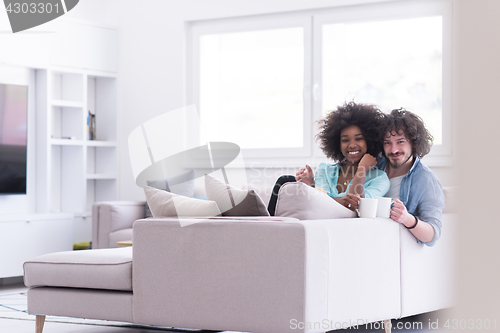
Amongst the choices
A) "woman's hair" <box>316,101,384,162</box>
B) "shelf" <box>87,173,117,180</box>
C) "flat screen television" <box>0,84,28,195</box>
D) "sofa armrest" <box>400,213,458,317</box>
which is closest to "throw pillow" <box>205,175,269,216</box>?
"sofa armrest" <box>400,213,458,317</box>

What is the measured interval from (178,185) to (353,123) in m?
2.17

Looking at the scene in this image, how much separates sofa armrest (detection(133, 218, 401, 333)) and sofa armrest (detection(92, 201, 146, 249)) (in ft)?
7.69

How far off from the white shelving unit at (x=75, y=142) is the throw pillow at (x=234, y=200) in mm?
3032

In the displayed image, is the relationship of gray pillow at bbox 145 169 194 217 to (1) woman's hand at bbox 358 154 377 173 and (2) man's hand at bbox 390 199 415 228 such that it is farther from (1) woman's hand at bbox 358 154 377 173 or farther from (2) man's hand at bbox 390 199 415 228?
(2) man's hand at bbox 390 199 415 228

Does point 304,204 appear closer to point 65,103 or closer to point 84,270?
point 84,270

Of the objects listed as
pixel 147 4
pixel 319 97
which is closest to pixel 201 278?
pixel 319 97

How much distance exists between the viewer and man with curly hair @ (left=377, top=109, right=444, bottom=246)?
2.48 meters

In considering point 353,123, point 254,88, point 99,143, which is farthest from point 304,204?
point 99,143

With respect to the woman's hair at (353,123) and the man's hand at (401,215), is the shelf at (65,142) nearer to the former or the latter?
the woman's hair at (353,123)

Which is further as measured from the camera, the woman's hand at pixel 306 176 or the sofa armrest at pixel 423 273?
the woman's hand at pixel 306 176

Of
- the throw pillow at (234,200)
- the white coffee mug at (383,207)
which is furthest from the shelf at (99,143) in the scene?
the white coffee mug at (383,207)

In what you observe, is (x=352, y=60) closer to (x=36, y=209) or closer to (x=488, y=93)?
(x=36, y=209)

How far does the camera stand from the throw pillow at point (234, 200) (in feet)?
7.55

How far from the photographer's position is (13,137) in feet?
15.8
